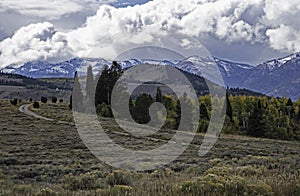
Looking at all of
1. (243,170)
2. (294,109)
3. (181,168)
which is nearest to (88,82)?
(294,109)

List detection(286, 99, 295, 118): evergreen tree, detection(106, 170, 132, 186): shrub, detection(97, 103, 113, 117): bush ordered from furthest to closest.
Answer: detection(286, 99, 295, 118): evergreen tree < detection(97, 103, 113, 117): bush < detection(106, 170, 132, 186): shrub

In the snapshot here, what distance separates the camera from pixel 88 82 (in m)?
76.6

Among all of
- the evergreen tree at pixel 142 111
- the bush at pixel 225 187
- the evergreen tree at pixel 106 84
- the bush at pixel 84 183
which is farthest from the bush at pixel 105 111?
the bush at pixel 225 187

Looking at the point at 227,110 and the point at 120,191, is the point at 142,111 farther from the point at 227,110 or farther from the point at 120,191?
the point at 120,191

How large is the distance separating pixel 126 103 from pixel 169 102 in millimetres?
19102

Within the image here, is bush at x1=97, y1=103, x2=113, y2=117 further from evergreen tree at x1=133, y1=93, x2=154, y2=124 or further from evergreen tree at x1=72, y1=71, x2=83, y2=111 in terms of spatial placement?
evergreen tree at x1=133, y1=93, x2=154, y2=124

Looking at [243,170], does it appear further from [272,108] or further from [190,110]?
[272,108]

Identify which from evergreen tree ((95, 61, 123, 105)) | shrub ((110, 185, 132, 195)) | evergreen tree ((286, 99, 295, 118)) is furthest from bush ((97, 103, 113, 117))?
shrub ((110, 185, 132, 195))

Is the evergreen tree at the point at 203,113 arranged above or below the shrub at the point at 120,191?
above

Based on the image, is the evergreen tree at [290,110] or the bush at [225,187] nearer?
the bush at [225,187]

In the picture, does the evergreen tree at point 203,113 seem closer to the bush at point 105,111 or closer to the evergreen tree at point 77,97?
the bush at point 105,111

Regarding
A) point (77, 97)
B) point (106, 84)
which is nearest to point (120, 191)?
point (106, 84)

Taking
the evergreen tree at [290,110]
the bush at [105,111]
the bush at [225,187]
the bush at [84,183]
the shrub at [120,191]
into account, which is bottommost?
the bush at [84,183]

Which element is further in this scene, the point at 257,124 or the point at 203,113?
the point at 203,113
